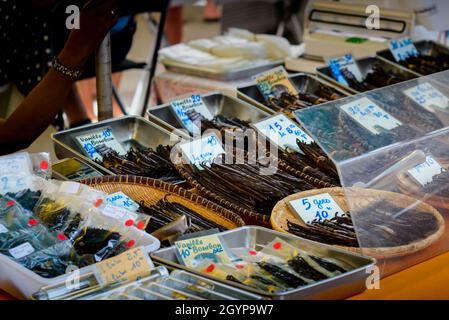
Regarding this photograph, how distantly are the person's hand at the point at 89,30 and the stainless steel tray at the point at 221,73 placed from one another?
1.23 m

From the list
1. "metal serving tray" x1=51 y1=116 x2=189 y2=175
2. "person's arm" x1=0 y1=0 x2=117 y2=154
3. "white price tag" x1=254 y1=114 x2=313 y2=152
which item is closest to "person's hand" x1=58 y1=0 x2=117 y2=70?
"person's arm" x1=0 y1=0 x2=117 y2=154

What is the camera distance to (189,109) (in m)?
3.08

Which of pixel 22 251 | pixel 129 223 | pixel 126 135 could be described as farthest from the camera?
pixel 126 135

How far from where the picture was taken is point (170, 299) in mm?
1704

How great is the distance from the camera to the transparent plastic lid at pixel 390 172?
81.4 inches

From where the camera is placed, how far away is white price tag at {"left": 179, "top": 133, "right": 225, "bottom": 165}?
104 inches

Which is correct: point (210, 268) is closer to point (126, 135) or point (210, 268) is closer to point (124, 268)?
point (124, 268)

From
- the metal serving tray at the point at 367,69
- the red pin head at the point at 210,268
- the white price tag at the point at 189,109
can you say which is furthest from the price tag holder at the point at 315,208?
the metal serving tray at the point at 367,69

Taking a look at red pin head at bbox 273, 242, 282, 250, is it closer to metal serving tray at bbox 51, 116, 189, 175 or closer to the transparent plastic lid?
the transparent plastic lid

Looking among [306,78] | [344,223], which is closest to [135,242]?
[344,223]

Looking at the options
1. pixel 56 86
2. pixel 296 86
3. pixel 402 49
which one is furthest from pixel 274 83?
pixel 56 86

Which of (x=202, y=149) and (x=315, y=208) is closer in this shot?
(x=315, y=208)

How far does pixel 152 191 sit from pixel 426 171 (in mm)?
898

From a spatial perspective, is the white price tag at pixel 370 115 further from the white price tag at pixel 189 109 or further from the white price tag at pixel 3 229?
the white price tag at pixel 3 229
